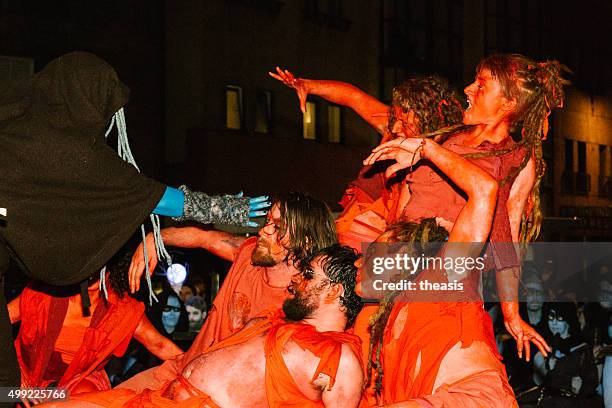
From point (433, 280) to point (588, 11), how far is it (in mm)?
27186

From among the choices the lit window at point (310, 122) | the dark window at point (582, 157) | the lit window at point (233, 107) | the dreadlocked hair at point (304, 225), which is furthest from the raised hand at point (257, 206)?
the dark window at point (582, 157)

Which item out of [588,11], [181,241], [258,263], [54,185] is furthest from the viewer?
[588,11]

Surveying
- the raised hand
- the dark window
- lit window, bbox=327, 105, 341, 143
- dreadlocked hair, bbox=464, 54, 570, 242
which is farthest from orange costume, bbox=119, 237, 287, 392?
the dark window

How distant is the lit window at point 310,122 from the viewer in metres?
18.2

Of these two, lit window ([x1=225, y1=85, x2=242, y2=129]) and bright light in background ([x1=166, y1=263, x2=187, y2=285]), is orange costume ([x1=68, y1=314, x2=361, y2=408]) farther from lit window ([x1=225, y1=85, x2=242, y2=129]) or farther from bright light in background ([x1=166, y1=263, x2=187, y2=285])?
lit window ([x1=225, y1=85, x2=242, y2=129])

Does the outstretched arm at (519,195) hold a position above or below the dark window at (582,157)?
above

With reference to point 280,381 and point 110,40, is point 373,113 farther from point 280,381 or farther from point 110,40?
point 110,40

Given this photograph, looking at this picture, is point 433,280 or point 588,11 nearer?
point 433,280

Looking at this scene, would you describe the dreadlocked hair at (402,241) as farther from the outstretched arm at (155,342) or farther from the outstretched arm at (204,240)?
the outstretched arm at (155,342)

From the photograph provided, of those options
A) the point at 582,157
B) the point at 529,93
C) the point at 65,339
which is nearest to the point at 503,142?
the point at 529,93

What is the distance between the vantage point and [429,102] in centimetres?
501

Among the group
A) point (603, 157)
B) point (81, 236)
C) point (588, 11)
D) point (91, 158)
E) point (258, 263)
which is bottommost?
point (603, 157)

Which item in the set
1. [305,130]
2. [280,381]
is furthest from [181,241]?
[305,130]

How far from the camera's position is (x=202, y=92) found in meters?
15.8
